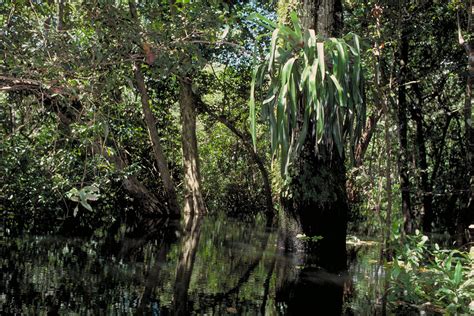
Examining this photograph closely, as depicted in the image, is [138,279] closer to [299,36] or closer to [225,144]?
[299,36]

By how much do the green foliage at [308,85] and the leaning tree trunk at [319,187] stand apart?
105cm

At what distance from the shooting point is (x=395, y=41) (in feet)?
29.5

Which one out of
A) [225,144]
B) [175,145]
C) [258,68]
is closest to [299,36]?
[258,68]

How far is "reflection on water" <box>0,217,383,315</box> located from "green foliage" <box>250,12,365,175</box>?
3.58ft

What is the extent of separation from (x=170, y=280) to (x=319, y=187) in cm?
250

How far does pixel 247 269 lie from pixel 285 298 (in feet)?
3.79

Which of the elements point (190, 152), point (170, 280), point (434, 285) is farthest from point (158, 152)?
point (434, 285)

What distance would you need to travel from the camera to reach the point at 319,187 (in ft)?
19.9

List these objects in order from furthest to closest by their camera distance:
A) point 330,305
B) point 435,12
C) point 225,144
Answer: point 225,144
point 435,12
point 330,305

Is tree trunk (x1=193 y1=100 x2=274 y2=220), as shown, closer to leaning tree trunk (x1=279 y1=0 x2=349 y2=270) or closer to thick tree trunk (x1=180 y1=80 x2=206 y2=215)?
thick tree trunk (x1=180 y1=80 x2=206 y2=215)

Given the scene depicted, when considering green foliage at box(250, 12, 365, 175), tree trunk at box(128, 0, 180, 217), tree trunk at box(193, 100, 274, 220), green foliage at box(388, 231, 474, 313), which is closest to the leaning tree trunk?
green foliage at box(250, 12, 365, 175)

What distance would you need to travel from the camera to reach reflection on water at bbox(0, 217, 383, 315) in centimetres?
334

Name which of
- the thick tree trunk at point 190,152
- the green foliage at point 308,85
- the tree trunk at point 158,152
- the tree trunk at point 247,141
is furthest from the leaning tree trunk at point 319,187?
the tree trunk at point 247,141

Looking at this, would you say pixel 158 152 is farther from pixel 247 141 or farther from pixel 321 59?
pixel 321 59
